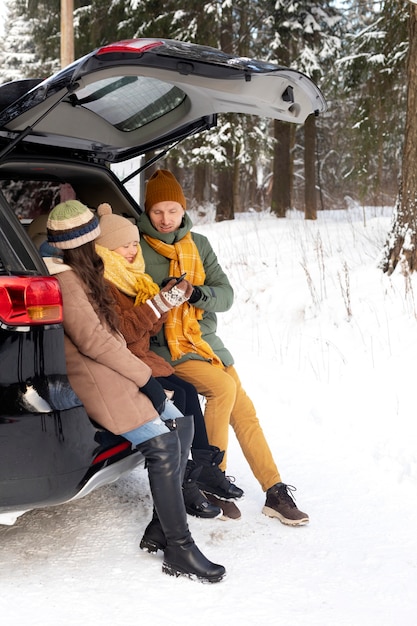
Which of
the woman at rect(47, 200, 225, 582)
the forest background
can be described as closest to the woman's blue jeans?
the woman at rect(47, 200, 225, 582)

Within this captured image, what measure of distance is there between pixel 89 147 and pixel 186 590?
8.44 ft

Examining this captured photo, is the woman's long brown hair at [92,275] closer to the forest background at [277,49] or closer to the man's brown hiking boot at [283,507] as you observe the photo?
the man's brown hiking boot at [283,507]

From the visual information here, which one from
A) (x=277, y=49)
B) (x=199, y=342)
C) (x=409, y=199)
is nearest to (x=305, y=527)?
(x=199, y=342)

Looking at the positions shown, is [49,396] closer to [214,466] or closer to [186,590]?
[186,590]

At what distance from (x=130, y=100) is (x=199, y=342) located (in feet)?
4.57

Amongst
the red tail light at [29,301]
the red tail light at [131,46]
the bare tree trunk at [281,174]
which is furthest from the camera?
the bare tree trunk at [281,174]

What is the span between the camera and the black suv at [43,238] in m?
2.64

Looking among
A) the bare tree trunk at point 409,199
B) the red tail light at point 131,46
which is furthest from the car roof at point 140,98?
the bare tree trunk at point 409,199

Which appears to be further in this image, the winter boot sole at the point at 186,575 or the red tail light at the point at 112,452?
the winter boot sole at the point at 186,575

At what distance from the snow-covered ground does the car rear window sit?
214 cm

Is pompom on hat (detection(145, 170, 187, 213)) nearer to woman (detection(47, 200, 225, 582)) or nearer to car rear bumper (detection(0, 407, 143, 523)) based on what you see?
woman (detection(47, 200, 225, 582))

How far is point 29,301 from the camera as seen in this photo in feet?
8.73

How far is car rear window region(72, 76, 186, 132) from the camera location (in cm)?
355

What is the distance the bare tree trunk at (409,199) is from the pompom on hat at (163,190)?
382cm
